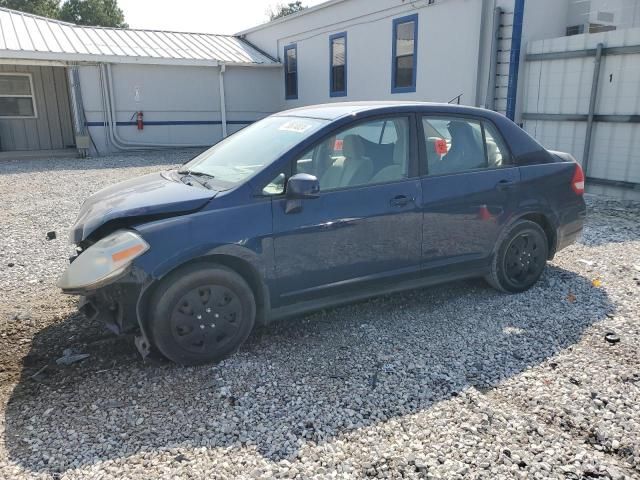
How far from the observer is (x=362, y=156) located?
399 cm

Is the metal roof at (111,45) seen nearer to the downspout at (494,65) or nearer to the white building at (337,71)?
the white building at (337,71)

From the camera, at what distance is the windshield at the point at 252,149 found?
149 inches

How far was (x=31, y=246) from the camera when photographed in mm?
6363

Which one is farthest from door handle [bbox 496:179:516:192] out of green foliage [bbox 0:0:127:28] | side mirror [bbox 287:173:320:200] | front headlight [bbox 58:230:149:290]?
green foliage [bbox 0:0:127:28]

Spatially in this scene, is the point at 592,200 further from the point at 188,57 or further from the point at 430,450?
the point at 188,57

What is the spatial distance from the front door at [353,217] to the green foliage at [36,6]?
45.7 m

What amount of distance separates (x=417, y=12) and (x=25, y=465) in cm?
1297

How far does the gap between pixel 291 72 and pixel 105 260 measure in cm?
1698

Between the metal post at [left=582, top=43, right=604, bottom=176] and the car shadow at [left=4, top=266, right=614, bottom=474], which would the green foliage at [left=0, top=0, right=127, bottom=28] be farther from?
the car shadow at [left=4, top=266, right=614, bottom=474]

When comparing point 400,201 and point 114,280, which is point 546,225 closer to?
point 400,201

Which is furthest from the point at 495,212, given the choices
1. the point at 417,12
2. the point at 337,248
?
the point at 417,12

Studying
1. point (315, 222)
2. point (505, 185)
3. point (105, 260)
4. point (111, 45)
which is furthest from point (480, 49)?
point (111, 45)

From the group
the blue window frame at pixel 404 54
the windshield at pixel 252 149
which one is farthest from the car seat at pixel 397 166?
the blue window frame at pixel 404 54

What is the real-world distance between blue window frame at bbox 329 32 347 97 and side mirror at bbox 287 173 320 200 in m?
13.3
